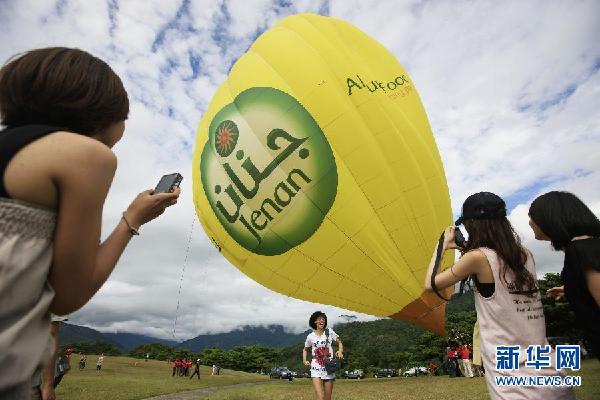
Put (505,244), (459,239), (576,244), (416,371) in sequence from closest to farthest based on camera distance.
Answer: (576,244), (505,244), (459,239), (416,371)

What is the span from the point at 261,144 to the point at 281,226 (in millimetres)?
1567

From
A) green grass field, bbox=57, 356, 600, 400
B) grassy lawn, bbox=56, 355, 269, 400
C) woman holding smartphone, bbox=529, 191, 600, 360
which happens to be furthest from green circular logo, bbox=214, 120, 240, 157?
grassy lawn, bbox=56, 355, 269, 400

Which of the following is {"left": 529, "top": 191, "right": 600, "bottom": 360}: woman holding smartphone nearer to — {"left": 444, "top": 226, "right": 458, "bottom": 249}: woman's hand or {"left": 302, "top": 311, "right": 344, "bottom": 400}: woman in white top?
{"left": 444, "top": 226, "right": 458, "bottom": 249}: woman's hand

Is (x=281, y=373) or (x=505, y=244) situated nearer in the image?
(x=505, y=244)

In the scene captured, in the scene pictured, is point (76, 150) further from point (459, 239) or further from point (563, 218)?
point (563, 218)

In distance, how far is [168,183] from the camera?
2125mm

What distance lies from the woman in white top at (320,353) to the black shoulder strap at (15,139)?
7835mm

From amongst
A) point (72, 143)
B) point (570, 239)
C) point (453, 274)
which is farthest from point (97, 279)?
point (570, 239)

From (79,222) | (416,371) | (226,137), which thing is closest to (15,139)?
(79,222)

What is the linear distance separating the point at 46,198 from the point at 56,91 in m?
0.47

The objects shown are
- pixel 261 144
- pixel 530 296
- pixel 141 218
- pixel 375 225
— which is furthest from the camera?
pixel 261 144

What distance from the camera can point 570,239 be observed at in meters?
3.12

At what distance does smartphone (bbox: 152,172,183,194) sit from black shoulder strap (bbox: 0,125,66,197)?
0.63 metres

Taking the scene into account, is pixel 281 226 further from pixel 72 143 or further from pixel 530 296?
pixel 72 143
